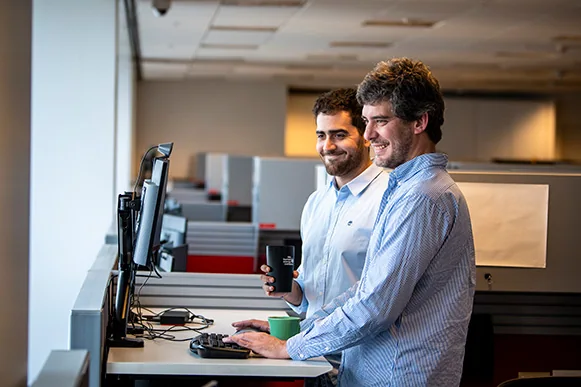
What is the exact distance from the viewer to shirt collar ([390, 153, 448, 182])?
202 centimetres

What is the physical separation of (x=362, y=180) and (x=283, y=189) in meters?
3.06

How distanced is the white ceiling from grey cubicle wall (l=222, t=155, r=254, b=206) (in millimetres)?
1488

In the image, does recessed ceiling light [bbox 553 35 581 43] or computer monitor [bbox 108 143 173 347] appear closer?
computer monitor [bbox 108 143 173 347]

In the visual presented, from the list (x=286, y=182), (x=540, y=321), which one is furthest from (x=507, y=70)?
(x=540, y=321)

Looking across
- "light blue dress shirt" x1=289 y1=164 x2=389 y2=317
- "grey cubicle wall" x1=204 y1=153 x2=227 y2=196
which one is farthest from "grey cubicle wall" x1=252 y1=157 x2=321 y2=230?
"grey cubicle wall" x1=204 y1=153 x2=227 y2=196

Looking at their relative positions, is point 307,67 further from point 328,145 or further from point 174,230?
point 328,145

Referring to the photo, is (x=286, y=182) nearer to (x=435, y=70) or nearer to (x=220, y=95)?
(x=435, y=70)

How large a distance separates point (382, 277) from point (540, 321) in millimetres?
1523

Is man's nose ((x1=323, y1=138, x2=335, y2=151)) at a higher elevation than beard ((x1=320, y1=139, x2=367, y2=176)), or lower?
higher

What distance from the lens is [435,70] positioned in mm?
13398

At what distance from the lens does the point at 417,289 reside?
1.97 m

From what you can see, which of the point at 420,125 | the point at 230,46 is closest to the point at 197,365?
the point at 420,125

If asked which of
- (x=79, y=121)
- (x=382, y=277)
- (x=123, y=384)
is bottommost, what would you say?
(x=123, y=384)

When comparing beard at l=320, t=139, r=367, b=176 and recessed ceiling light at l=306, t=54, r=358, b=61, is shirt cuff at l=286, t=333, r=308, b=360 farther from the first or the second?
recessed ceiling light at l=306, t=54, r=358, b=61
